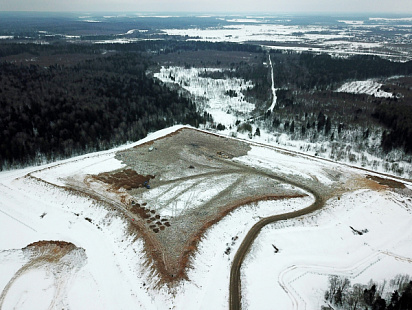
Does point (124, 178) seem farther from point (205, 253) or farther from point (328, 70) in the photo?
point (328, 70)

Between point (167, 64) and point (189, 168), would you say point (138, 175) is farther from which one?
point (167, 64)

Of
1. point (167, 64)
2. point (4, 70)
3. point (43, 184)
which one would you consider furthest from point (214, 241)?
point (167, 64)

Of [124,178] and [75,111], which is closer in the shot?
[124,178]

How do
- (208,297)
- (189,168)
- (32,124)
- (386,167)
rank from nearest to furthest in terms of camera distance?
(208,297)
(189,168)
(386,167)
(32,124)

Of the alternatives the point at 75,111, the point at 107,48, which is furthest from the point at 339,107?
the point at 107,48

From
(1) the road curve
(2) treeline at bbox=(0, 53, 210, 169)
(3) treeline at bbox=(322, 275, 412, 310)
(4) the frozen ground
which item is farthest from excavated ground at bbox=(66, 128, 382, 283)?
(4) the frozen ground

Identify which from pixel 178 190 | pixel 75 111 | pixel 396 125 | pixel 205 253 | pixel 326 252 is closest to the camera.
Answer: pixel 205 253
